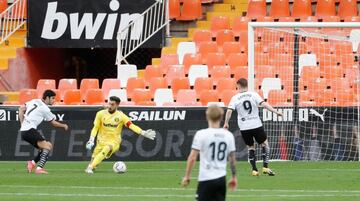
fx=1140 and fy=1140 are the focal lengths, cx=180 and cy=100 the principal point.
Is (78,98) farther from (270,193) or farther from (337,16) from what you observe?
(270,193)

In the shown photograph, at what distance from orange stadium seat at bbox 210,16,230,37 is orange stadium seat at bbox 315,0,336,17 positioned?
2506 millimetres

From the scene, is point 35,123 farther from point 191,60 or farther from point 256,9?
point 256,9

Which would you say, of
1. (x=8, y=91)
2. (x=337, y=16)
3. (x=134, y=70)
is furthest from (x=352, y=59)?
(x=8, y=91)

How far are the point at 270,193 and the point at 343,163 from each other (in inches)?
292

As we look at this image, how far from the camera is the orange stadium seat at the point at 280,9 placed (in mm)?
31922

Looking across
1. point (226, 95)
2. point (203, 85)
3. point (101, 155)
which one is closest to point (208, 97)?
point (226, 95)

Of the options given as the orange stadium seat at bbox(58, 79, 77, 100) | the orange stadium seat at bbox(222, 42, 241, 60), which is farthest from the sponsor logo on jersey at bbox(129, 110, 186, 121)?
the orange stadium seat at bbox(222, 42, 241, 60)

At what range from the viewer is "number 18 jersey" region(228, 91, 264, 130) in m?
21.6

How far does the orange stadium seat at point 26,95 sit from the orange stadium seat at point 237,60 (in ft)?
17.2

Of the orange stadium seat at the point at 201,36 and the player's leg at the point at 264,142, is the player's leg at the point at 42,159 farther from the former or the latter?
the orange stadium seat at the point at 201,36

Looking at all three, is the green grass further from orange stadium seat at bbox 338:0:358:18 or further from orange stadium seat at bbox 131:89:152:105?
orange stadium seat at bbox 338:0:358:18

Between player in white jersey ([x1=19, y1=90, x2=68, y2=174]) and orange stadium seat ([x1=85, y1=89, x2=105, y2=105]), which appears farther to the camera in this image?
orange stadium seat ([x1=85, y1=89, x2=105, y2=105])

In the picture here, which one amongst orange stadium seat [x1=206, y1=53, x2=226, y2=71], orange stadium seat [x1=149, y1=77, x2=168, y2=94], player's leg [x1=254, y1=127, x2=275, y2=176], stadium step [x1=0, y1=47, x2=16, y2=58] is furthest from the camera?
stadium step [x1=0, y1=47, x2=16, y2=58]

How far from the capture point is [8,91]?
106 ft
